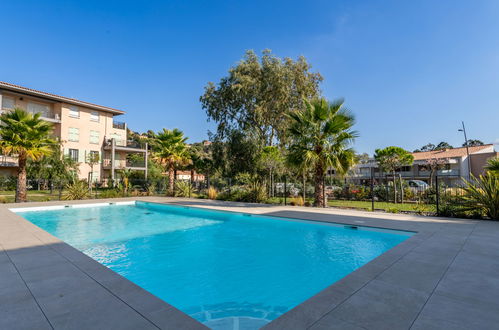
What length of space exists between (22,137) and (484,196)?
21512 mm

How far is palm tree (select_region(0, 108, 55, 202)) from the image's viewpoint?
14.0 m

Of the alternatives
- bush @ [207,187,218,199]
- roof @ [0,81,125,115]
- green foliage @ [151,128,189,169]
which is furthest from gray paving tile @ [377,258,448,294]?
roof @ [0,81,125,115]

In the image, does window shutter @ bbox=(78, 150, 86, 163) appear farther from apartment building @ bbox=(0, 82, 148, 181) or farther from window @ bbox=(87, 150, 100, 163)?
window @ bbox=(87, 150, 100, 163)

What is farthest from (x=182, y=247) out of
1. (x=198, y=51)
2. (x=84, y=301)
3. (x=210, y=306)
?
(x=198, y=51)

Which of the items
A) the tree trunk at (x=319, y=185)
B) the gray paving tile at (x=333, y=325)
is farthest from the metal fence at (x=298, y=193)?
the gray paving tile at (x=333, y=325)

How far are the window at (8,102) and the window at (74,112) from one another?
4.55 m

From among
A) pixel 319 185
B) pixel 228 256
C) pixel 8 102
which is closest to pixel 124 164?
pixel 8 102

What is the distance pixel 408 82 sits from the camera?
15438 mm

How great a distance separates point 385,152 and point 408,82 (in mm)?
13764

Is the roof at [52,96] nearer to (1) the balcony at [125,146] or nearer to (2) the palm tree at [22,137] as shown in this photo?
(1) the balcony at [125,146]

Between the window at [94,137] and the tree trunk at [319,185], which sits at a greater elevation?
the window at [94,137]

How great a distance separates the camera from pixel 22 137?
46.9 feet

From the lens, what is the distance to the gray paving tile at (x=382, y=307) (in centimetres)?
231

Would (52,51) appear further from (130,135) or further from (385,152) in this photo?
(130,135)
